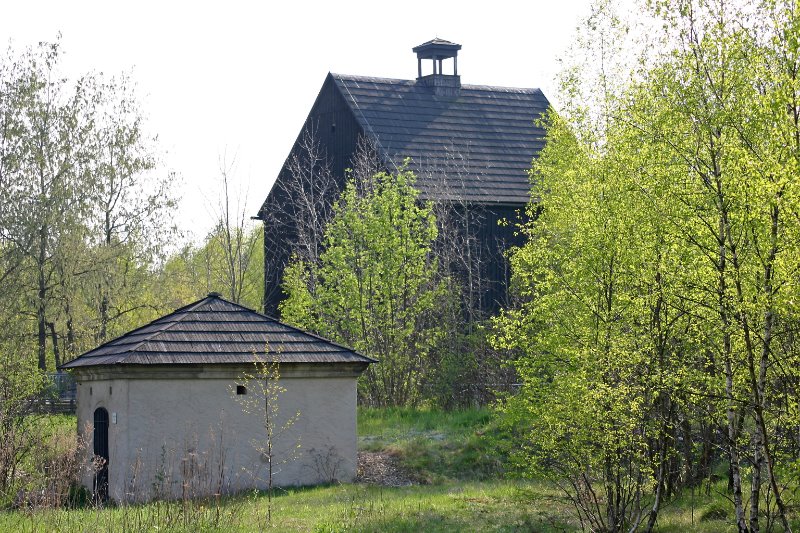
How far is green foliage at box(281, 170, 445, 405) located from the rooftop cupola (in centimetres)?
970

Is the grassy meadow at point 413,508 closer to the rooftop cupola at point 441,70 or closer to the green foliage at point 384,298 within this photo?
the green foliage at point 384,298

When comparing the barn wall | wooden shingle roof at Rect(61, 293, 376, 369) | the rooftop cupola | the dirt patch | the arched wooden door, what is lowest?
the dirt patch

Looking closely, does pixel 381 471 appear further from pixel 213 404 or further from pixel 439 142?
pixel 439 142

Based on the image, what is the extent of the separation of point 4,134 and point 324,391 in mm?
15340

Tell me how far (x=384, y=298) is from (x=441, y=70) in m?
12.7

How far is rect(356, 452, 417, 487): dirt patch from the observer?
19734 millimetres

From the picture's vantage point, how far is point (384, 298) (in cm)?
2720

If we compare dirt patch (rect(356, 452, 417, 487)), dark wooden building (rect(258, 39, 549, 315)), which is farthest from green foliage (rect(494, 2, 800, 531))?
dark wooden building (rect(258, 39, 549, 315))

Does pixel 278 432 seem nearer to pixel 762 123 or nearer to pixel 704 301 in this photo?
pixel 704 301

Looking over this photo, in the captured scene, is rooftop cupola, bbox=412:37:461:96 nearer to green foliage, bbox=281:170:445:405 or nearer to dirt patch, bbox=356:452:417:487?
green foliage, bbox=281:170:445:405

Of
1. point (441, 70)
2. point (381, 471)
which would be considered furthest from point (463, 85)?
point (381, 471)

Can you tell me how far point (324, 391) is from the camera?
64.3 feet

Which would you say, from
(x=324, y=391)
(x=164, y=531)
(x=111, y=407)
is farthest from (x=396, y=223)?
(x=164, y=531)

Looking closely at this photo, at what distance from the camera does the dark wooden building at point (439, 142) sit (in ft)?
106
